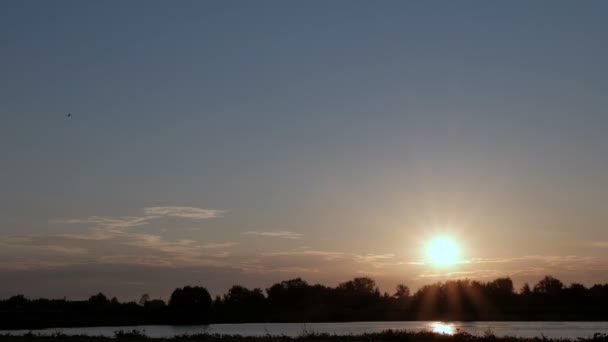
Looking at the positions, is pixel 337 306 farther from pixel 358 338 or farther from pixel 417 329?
pixel 358 338

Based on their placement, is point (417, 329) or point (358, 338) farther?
point (417, 329)

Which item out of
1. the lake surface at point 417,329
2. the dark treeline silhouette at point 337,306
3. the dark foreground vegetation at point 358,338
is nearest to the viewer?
the dark foreground vegetation at point 358,338

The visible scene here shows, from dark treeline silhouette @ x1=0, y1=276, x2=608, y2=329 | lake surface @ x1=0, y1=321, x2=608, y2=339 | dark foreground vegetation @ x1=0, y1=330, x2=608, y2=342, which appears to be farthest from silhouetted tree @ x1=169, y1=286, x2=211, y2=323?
dark foreground vegetation @ x1=0, y1=330, x2=608, y2=342

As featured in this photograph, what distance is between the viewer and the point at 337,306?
131250 millimetres

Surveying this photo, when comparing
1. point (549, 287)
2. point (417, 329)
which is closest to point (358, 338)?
point (417, 329)

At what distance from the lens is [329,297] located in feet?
454

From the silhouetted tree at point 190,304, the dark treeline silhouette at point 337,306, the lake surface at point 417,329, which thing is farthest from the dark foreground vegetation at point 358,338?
the silhouetted tree at point 190,304

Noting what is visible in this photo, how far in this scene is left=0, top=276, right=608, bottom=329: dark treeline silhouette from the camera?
347 feet

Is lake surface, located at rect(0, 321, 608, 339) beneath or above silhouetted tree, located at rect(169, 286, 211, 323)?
beneath

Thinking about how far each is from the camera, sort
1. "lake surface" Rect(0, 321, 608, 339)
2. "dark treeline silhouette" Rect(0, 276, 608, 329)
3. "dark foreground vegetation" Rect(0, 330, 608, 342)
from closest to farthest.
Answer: "dark foreground vegetation" Rect(0, 330, 608, 342)
"lake surface" Rect(0, 321, 608, 339)
"dark treeline silhouette" Rect(0, 276, 608, 329)

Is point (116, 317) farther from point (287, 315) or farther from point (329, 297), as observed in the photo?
point (329, 297)

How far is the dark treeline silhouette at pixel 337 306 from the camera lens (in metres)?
106

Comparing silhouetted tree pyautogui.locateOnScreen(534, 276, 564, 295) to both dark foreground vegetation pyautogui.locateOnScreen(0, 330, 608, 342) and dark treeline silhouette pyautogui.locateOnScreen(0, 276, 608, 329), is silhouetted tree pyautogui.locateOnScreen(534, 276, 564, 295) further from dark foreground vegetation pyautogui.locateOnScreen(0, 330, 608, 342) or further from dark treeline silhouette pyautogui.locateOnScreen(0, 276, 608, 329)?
dark foreground vegetation pyautogui.locateOnScreen(0, 330, 608, 342)

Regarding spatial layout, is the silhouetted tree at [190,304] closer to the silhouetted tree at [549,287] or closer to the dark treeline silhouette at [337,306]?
the dark treeline silhouette at [337,306]
